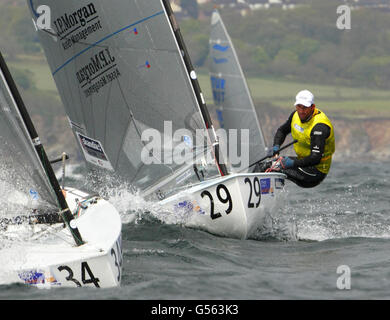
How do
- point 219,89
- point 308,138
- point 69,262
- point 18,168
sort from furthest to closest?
point 219,89 → point 308,138 → point 18,168 → point 69,262

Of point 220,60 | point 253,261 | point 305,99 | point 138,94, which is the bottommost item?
point 253,261

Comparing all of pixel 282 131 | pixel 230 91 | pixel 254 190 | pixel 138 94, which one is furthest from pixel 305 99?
pixel 230 91

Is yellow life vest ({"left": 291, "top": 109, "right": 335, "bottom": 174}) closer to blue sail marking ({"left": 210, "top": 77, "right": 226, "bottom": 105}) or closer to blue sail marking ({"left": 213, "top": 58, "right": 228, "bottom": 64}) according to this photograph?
blue sail marking ({"left": 210, "top": 77, "right": 226, "bottom": 105})

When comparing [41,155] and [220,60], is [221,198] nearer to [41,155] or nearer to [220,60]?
[41,155]

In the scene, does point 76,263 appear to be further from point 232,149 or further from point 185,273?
point 232,149

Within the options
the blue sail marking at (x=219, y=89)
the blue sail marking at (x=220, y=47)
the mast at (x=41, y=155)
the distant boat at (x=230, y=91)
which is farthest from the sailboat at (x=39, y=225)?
the blue sail marking at (x=220, y=47)

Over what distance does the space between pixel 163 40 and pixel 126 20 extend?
42 cm

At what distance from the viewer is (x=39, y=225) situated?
5113 millimetres

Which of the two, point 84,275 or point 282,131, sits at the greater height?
point 282,131

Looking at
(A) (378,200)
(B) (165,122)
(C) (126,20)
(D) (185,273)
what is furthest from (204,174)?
(A) (378,200)

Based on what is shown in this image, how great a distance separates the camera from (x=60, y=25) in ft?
24.8

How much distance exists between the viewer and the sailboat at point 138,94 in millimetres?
7199

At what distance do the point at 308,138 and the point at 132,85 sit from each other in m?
1.77

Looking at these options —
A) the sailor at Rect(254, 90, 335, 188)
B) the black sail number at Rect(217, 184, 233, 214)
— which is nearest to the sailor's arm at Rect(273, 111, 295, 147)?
the sailor at Rect(254, 90, 335, 188)
